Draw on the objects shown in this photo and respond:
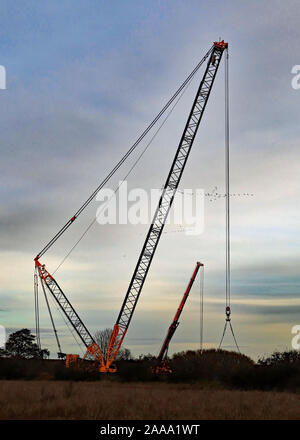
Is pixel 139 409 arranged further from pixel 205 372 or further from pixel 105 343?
pixel 105 343

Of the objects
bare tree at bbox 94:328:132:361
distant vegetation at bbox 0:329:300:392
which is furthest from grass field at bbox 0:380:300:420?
bare tree at bbox 94:328:132:361

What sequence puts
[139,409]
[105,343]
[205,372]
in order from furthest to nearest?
[105,343], [205,372], [139,409]

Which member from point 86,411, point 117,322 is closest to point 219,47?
point 117,322

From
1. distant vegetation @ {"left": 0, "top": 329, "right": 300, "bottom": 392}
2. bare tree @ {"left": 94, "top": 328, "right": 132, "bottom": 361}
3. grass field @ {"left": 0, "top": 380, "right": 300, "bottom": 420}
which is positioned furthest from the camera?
bare tree @ {"left": 94, "top": 328, "right": 132, "bottom": 361}

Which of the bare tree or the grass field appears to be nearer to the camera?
the grass field

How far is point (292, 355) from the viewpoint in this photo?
65.6 meters

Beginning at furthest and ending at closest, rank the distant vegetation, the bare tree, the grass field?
the bare tree
the distant vegetation
the grass field

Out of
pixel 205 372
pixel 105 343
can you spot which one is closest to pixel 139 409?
pixel 205 372

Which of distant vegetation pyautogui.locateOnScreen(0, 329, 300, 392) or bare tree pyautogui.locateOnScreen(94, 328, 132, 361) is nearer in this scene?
distant vegetation pyautogui.locateOnScreen(0, 329, 300, 392)

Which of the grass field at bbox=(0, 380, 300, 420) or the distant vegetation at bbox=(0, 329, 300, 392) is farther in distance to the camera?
the distant vegetation at bbox=(0, 329, 300, 392)

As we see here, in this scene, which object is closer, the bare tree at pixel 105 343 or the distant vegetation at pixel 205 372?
the distant vegetation at pixel 205 372

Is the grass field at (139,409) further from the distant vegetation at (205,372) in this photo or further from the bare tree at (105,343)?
the bare tree at (105,343)

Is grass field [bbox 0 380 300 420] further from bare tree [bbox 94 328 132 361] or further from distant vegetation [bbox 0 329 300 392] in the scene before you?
bare tree [bbox 94 328 132 361]

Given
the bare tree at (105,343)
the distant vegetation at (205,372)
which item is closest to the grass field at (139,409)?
the distant vegetation at (205,372)
